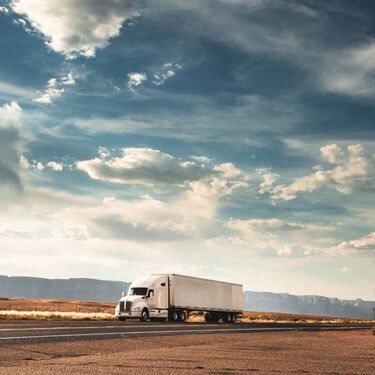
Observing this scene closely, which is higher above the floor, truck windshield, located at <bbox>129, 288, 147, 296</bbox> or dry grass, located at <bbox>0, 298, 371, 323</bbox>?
truck windshield, located at <bbox>129, 288, 147, 296</bbox>

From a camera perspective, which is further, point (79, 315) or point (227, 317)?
point (227, 317)

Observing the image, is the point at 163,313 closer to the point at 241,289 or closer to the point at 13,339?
the point at 241,289

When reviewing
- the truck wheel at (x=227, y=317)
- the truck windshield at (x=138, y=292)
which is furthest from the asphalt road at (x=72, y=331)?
the truck wheel at (x=227, y=317)

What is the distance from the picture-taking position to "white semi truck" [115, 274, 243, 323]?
131ft

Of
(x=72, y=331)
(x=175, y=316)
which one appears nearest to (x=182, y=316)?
(x=175, y=316)

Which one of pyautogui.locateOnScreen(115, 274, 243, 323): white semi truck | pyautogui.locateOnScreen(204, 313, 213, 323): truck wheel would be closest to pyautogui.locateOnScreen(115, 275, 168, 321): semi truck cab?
pyautogui.locateOnScreen(115, 274, 243, 323): white semi truck

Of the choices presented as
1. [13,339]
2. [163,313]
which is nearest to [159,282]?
[163,313]

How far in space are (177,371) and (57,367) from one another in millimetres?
2228

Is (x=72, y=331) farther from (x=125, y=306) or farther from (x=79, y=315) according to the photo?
(x=79, y=315)

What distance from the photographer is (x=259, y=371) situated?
1041 cm

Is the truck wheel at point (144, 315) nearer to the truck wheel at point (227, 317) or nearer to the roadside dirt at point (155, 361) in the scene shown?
the truck wheel at point (227, 317)

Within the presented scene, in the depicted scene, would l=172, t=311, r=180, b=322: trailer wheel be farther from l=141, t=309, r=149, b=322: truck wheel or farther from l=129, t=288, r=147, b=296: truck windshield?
l=129, t=288, r=147, b=296: truck windshield

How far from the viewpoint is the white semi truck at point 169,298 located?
131 ft

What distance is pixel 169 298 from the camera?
137 feet
